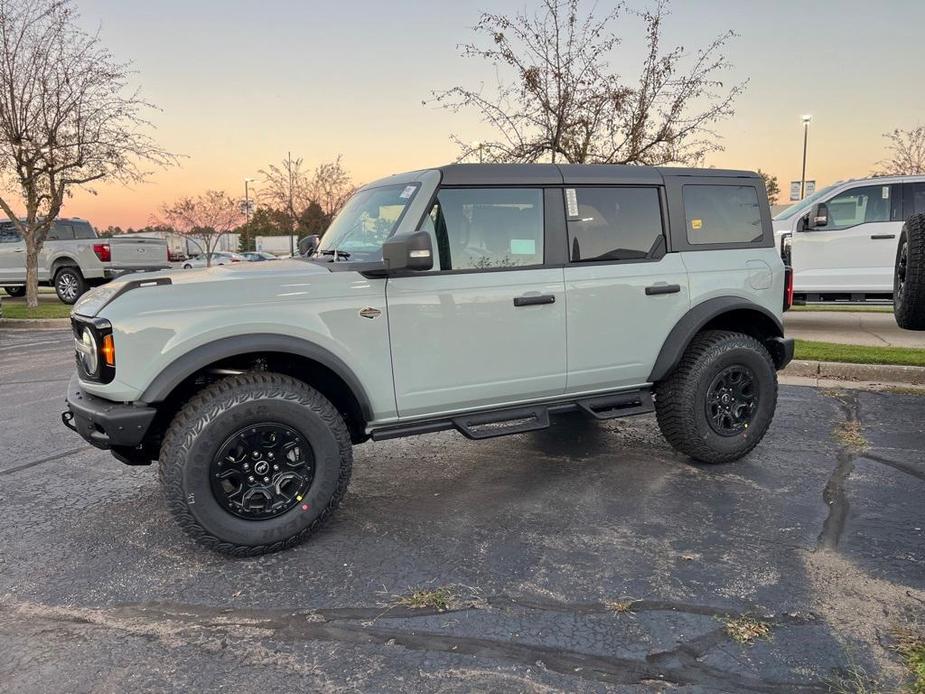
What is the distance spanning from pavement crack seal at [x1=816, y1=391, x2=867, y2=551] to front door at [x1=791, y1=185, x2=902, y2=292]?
4.35 metres

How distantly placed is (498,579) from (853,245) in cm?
947

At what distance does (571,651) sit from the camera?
2506 mm

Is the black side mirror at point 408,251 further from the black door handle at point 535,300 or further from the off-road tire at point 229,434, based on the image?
the off-road tire at point 229,434

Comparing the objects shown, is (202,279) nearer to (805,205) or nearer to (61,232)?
(805,205)

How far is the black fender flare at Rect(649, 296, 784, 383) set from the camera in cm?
432

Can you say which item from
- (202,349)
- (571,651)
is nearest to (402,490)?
(202,349)

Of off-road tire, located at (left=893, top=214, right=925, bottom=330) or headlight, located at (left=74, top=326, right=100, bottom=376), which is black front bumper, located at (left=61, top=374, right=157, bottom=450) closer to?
headlight, located at (left=74, top=326, right=100, bottom=376)

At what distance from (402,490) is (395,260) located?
64.8 inches

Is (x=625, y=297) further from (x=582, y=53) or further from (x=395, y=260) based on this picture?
(x=582, y=53)

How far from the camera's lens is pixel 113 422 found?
308cm

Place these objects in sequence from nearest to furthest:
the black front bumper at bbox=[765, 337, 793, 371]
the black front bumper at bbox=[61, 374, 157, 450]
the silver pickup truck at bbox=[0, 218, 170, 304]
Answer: the black front bumper at bbox=[61, 374, 157, 450] < the black front bumper at bbox=[765, 337, 793, 371] < the silver pickup truck at bbox=[0, 218, 170, 304]

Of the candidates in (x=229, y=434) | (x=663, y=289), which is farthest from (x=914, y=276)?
(x=229, y=434)

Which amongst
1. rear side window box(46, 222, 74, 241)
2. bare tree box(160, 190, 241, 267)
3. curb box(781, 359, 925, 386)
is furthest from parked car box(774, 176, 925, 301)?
bare tree box(160, 190, 241, 267)

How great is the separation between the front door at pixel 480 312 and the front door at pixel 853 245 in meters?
7.90
